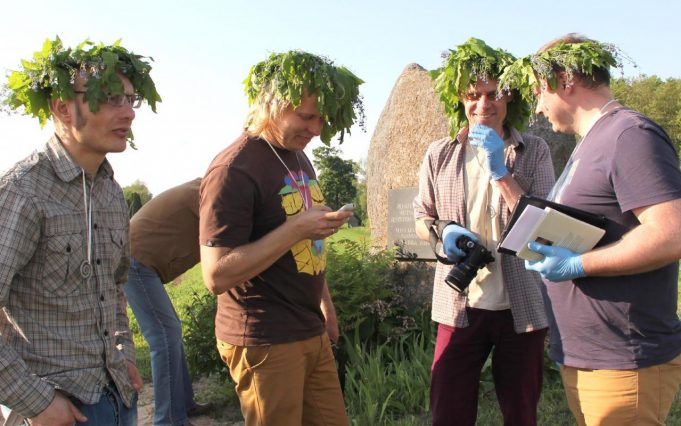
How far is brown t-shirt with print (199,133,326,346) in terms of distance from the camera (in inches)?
82.0

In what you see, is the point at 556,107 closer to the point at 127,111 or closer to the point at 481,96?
the point at 481,96

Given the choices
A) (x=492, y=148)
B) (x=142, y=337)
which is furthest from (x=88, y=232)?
(x=142, y=337)

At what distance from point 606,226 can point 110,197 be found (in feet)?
5.82

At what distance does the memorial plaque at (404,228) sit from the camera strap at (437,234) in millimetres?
2090

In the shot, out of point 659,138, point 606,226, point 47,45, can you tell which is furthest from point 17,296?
point 659,138

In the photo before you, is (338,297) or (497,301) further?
(338,297)

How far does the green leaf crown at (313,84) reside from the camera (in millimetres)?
2303

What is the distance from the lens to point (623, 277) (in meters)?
1.94

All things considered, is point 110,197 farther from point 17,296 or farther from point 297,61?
point 297,61

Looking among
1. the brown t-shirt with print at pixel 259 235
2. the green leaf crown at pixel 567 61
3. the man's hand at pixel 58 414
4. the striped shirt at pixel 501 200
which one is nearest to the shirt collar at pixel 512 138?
the striped shirt at pixel 501 200

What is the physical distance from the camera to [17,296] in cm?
175

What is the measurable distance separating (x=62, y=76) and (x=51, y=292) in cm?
74

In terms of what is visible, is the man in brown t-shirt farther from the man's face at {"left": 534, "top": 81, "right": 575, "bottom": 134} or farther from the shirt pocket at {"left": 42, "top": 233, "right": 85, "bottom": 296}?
the man's face at {"left": 534, "top": 81, "right": 575, "bottom": 134}

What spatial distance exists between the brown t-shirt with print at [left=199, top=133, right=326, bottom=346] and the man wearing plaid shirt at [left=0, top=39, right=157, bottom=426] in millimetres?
367
